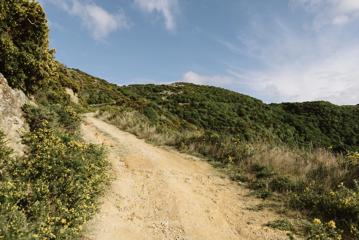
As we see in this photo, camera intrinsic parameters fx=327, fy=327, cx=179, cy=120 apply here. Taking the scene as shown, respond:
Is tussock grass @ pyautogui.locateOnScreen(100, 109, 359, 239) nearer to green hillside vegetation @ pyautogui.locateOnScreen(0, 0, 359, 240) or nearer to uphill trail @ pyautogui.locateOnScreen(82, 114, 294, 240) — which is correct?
green hillside vegetation @ pyautogui.locateOnScreen(0, 0, 359, 240)

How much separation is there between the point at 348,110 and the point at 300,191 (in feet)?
121

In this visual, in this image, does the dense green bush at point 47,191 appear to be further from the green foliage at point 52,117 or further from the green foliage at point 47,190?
the green foliage at point 52,117

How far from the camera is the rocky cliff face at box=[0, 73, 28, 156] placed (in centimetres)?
722

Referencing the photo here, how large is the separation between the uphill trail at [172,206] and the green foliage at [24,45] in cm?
350

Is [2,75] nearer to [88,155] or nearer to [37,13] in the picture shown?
[37,13]

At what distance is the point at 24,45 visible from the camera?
9336mm

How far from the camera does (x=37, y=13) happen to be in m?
9.74

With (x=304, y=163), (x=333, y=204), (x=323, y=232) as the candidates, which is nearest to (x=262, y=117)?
(x=304, y=163)

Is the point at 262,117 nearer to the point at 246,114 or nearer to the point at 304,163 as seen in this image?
the point at 246,114

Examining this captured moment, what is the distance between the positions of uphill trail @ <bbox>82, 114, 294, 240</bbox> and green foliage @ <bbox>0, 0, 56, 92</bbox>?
3502 mm

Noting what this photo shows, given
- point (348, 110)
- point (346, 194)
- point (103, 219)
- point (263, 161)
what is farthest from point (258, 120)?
point (103, 219)

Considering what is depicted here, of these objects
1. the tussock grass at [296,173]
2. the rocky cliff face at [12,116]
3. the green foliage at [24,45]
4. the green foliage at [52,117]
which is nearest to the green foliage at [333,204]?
the tussock grass at [296,173]

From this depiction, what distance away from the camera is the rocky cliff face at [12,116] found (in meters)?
7.22

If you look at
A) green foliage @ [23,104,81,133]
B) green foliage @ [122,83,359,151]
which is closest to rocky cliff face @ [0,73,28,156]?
green foliage @ [23,104,81,133]
